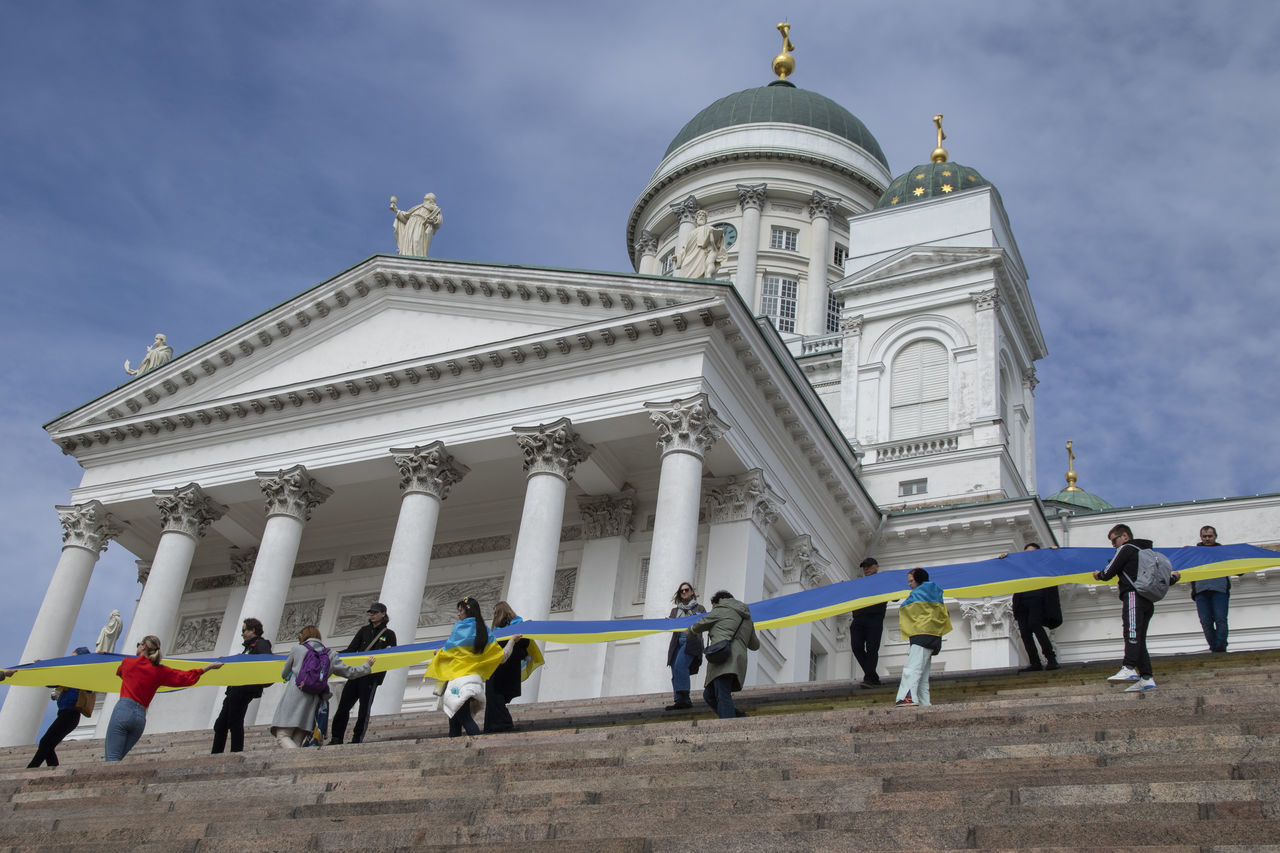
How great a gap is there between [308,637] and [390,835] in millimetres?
5022

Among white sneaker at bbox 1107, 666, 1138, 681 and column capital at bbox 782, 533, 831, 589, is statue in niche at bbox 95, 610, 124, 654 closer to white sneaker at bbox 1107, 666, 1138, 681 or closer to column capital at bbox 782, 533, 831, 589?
column capital at bbox 782, 533, 831, 589

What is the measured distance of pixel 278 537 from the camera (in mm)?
24781

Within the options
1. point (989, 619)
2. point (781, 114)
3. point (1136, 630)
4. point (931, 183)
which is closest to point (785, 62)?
point (781, 114)

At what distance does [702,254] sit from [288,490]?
8862 millimetres

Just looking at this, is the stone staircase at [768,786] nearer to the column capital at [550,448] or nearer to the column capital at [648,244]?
the column capital at [550,448]

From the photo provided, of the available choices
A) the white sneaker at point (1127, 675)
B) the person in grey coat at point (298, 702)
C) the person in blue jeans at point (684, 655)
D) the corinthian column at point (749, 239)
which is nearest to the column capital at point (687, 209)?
the corinthian column at point (749, 239)

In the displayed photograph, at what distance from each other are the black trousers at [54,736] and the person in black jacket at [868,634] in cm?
843

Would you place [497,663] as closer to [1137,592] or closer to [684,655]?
[684,655]

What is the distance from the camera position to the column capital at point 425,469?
2395cm

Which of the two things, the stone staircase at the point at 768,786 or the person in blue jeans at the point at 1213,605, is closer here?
the stone staircase at the point at 768,786

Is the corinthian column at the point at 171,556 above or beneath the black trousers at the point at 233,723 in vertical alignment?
above

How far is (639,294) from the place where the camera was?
23234 millimetres

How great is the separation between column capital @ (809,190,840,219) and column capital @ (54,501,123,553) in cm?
2839

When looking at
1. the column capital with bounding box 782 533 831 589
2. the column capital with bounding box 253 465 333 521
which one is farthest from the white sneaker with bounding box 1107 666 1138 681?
the column capital with bounding box 253 465 333 521
